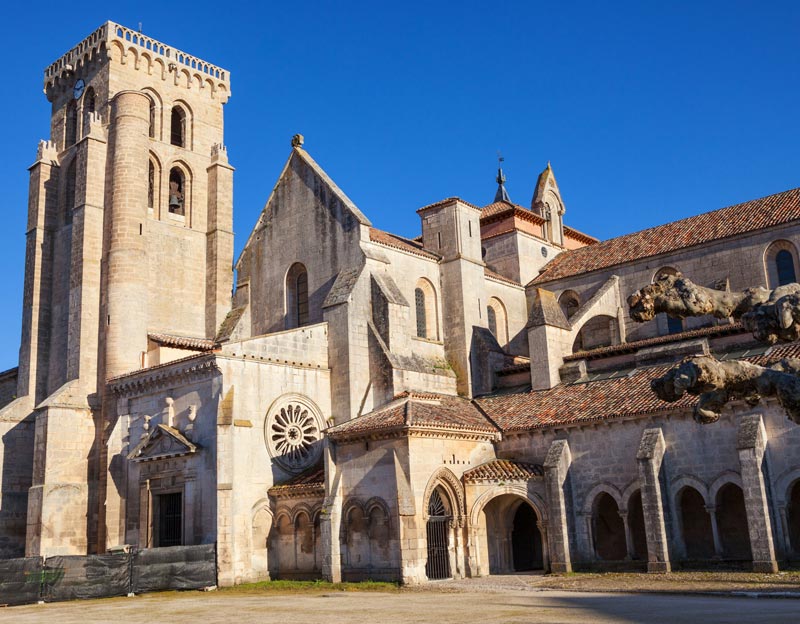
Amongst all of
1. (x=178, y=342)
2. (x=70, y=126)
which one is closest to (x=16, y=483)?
(x=178, y=342)

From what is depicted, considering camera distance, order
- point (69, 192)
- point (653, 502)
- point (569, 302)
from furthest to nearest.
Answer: point (69, 192)
point (569, 302)
point (653, 502)

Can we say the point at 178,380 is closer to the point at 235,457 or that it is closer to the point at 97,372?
the point at 235,457

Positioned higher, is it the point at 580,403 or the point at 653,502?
the point at 580,403

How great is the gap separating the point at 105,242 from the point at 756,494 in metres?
26.9

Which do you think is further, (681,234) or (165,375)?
(681,234)

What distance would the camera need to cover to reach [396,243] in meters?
34.3

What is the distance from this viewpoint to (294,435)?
3009 centimetres

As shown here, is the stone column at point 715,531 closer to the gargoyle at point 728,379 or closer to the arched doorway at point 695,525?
the arched doorway at point 695,525

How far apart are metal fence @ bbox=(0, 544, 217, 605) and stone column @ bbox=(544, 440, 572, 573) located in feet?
34.2

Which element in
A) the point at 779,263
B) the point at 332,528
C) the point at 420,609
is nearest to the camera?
the point at 420,609

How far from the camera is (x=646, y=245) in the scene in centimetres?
3681

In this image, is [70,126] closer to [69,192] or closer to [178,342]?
[69,192]

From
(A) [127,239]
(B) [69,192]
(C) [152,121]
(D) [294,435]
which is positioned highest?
(C) [152,121]

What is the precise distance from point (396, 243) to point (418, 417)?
9669 millimetres
